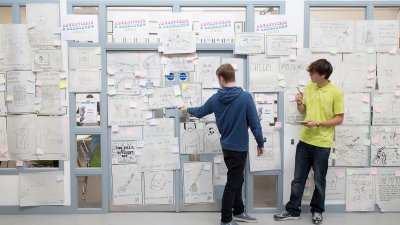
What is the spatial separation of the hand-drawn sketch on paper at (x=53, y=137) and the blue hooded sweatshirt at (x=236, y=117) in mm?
1608

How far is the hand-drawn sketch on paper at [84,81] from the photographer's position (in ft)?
11.3

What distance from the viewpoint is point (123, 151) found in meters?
3.54

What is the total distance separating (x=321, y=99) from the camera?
318 centimetres

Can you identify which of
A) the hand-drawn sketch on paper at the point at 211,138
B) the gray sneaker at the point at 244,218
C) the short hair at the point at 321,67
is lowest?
the gray sneaker at the point at 244,218

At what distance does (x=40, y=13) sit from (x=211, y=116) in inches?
77.3

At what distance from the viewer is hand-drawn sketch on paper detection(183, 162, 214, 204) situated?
3.57m

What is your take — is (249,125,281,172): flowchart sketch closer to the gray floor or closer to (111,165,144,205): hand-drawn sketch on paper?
the gray floor

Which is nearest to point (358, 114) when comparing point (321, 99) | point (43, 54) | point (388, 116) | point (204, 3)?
point (388, 116)

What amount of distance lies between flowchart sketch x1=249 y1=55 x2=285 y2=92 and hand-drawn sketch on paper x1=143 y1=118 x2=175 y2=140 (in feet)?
2.92

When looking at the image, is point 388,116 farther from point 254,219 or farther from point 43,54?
point 43,54

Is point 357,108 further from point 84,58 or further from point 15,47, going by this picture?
point 15,47

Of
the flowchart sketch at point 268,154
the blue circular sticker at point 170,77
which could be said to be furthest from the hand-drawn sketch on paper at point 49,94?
the flowchart sketch at point 268,154

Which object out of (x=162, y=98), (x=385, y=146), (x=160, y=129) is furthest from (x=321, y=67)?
(x=160, y=129)

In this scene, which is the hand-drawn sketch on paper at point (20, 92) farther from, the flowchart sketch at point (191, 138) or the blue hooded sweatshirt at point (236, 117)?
the blue hooded sweatshirt at point (236, 117)
